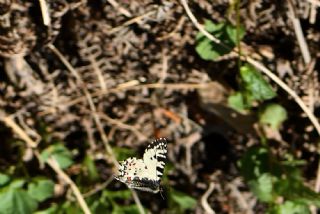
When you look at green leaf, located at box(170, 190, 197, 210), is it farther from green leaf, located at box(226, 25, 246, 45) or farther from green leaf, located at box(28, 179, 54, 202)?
green leaf, located at box(226, 25, 246, 45)

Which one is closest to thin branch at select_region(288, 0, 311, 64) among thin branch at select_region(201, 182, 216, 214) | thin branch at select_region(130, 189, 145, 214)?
thin branch at select_region(201, 182, 216, 214)

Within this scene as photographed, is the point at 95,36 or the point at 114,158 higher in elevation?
the point at 95,36

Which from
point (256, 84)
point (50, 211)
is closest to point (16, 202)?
point (50, 211)

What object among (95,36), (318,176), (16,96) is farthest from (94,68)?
(318,176)

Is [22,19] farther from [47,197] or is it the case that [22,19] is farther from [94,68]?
[47,197]

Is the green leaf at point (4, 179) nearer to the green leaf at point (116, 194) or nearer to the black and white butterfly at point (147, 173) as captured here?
the green leaf at point (116, 194)

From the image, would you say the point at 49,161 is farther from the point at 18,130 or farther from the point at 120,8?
the point at 120,8

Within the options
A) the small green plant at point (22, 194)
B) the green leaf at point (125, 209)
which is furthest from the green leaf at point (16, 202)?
the green leaf at point (125, 209)
